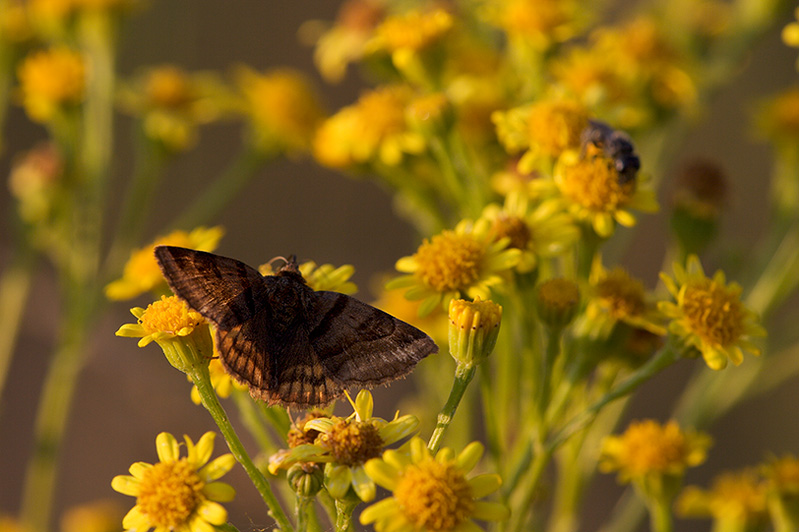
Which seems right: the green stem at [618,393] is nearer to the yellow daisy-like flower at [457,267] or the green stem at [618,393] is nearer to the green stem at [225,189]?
the yellow daisy-like flower at [457,267]

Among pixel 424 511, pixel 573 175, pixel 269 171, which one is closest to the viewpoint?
pixel 424 511

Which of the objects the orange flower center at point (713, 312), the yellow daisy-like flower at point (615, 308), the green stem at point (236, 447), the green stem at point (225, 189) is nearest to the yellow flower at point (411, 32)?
the green stem at point (225, 189)

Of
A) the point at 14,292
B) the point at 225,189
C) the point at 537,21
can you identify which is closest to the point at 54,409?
the point at 14,292

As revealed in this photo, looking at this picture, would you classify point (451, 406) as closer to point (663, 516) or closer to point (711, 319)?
point (711, 319)

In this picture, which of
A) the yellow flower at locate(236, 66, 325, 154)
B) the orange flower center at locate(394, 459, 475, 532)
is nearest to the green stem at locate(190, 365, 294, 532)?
the orange flower center at locate(394, 459, 475, 532)

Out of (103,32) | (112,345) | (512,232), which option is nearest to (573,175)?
(512,232)

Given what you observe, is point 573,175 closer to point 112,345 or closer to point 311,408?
point 311,408

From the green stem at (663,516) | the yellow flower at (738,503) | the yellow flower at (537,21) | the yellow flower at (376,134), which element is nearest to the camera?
the green stem at (663,516)
